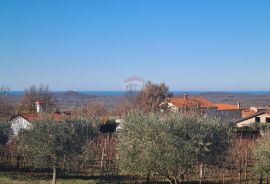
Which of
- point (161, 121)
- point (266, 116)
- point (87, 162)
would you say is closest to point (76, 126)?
point (161, 121)

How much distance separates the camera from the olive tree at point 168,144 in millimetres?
21688

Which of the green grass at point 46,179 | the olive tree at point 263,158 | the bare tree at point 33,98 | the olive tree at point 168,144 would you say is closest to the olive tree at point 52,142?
the green grass at point 46,179

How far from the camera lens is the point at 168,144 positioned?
2158 cm

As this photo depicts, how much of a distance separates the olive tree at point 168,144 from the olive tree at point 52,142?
3.51m

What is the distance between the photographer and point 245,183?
28641 millimetres

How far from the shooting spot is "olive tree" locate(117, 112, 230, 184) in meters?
21.7

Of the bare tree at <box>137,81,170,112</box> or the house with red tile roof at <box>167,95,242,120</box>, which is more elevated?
the bare tree at <box>137,81,170,112</box>

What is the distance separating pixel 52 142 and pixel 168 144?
24.0ft

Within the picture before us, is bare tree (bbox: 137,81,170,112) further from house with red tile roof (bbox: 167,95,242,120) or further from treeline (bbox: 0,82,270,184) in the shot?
treeline (bbox: 0,82,270,184)

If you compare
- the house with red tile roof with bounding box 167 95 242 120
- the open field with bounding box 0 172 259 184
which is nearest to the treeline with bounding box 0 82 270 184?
the open field with bounding box 0 172 259 184

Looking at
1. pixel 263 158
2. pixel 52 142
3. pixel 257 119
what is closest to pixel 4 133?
pixel 52 142

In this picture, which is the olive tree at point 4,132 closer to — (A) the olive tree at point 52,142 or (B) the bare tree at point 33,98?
(A) the olive tree at point 52,142

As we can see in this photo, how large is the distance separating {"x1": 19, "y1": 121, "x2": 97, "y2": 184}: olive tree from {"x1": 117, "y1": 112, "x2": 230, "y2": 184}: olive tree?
3512 millimetres

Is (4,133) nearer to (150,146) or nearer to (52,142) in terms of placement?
(52,142)
